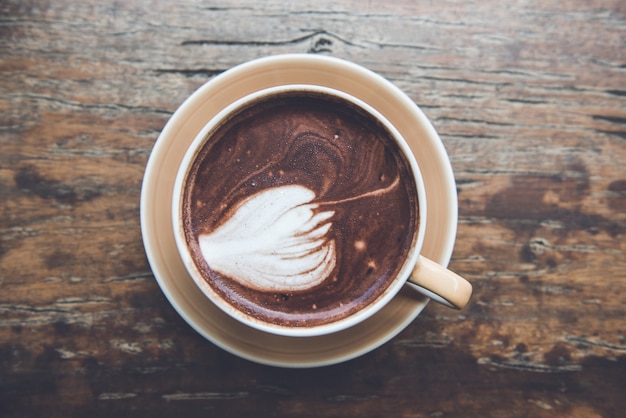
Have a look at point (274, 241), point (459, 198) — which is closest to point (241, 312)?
point (274, 241)

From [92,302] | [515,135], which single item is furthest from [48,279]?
[515,135]

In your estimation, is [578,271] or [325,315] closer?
[325,315]

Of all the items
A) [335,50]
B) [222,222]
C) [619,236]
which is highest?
[335,50]

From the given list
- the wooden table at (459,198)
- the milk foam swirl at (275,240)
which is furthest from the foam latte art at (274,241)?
the wooden table at (459,198)

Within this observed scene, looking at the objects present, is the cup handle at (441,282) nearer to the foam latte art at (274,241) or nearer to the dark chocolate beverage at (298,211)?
the dark chocolate beverage at (298,211)

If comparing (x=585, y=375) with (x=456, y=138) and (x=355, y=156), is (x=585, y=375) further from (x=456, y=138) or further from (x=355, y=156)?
(x=355, y=156)

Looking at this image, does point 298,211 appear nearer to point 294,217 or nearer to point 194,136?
point 294,217

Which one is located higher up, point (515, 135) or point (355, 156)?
point (515, 135)
